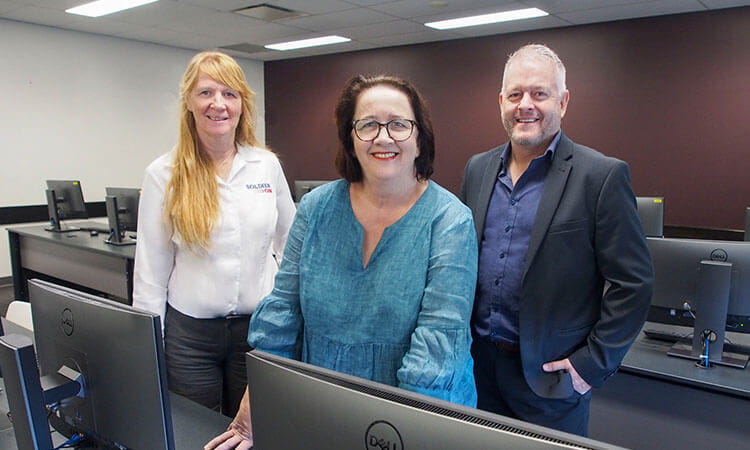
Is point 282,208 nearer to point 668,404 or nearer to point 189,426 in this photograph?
point 189,426

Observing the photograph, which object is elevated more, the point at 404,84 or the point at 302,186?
the point at 404,84

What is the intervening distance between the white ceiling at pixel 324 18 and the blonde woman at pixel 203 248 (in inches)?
125

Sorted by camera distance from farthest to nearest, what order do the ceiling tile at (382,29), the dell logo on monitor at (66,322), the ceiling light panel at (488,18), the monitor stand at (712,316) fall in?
the ceiling tile at (382,29)
the ceiling light panel at (488,18)
the monitor stand at (712,316)
the dell logo on monitor at (66,322)

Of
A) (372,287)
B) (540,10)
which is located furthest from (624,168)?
(540,10)

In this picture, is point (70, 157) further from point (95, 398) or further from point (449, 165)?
point (95, 398)

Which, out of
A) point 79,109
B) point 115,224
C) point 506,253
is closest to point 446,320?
point 506,253

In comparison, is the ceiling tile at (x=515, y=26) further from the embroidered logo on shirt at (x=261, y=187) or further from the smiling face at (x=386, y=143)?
the smiling face at (x=386, y=143)

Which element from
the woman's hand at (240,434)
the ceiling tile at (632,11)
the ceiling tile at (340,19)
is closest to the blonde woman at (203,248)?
the woman's hand at (240,434)

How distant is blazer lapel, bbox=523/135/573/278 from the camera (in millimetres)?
1417

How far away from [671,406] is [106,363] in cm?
202

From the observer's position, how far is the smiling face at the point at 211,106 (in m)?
1.56

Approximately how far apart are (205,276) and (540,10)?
4.15 meters

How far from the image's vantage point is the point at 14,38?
17.7 ft

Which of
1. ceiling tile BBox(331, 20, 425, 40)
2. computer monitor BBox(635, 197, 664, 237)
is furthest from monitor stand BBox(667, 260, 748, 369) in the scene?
ceiling tile BBox(331, 20, 425, 40)
